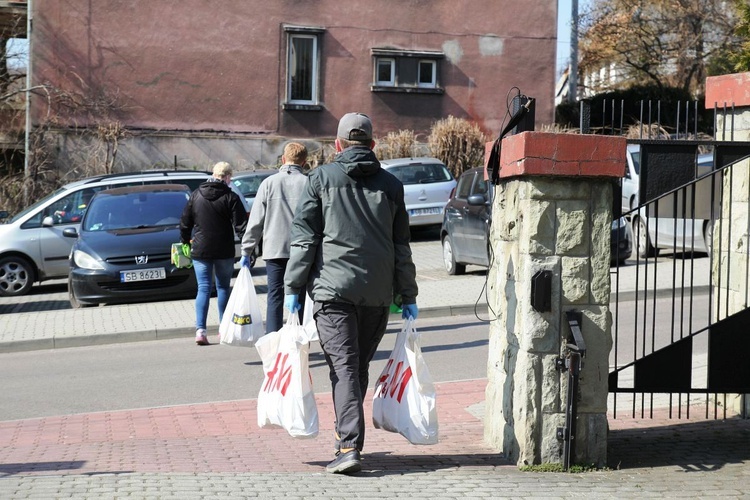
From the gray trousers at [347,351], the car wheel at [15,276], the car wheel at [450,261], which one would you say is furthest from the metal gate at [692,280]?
the car wheel at [15,276]

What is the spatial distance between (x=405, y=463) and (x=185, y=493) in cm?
→ 140

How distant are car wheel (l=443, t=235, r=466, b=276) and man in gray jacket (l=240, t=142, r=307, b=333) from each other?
24.7 ft

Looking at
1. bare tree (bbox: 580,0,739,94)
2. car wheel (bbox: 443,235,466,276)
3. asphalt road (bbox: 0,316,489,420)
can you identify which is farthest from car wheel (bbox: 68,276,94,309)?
bare tree (bbox: 580,0,739,94)

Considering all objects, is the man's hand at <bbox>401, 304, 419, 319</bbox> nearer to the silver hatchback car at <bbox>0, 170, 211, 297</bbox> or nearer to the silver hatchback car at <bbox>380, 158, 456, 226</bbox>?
the silver hatchback car at <bbox>0, 170, 211, 297</bbox>

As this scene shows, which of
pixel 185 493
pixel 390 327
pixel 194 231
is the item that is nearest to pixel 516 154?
pixel 185 493

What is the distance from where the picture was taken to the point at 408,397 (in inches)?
231

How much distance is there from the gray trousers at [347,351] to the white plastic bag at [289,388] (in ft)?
0.46

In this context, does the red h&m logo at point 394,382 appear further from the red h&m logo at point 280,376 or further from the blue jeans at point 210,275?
the blue jeans at point 210,275

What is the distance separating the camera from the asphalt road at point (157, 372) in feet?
28.4

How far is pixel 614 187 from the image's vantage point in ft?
19.2

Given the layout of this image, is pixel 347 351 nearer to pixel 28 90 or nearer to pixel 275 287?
pixel 275 287

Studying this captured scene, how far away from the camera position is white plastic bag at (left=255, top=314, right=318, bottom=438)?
590 centimetres

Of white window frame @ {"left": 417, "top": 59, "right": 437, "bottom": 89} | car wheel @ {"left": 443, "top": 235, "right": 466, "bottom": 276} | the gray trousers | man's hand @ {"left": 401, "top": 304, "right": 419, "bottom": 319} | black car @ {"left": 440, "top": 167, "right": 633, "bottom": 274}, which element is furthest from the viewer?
white window frame @ {"left": 417, "top": 59, "right": 437, "bottom": 89}

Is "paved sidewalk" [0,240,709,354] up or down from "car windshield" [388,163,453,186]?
down
